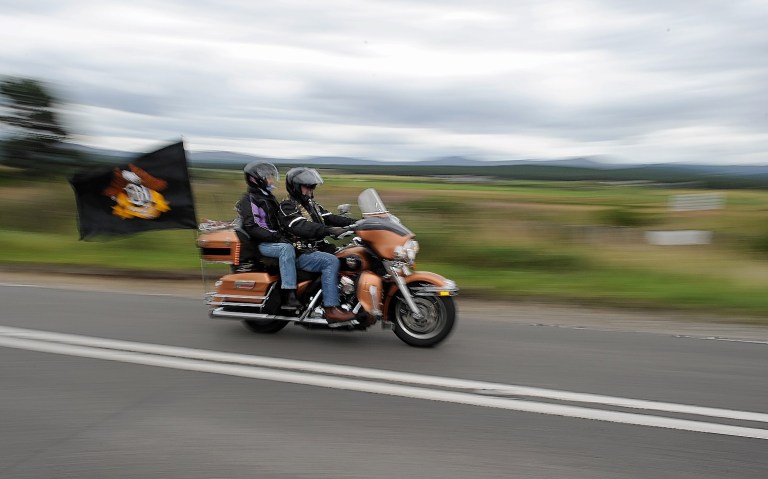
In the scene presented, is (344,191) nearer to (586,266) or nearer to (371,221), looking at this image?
(586,266)

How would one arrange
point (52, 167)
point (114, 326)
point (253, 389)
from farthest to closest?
point (52, 167), point (114, 326), point (253, 389)

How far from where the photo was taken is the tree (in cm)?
3247

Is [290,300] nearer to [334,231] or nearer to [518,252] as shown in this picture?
[334,231]

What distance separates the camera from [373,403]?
497 centimetres

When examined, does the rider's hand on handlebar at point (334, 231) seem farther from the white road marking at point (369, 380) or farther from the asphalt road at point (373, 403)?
the white road marking at point (369, 380)

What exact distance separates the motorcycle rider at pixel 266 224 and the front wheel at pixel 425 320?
1.10 meters

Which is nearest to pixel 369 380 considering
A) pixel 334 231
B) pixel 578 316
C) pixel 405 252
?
pixel 405 252

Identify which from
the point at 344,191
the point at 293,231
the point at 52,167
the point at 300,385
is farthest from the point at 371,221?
the point at 52,167

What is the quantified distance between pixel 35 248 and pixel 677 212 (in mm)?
18630

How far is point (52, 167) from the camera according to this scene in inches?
1275

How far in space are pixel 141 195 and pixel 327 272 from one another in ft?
10.1

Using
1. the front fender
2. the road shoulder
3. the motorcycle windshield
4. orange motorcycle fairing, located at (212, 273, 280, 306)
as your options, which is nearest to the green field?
the road shoulder

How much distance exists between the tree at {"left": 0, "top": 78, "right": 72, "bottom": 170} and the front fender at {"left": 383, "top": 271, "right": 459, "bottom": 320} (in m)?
29.8

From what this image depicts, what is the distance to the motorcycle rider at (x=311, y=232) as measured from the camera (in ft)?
22.3
